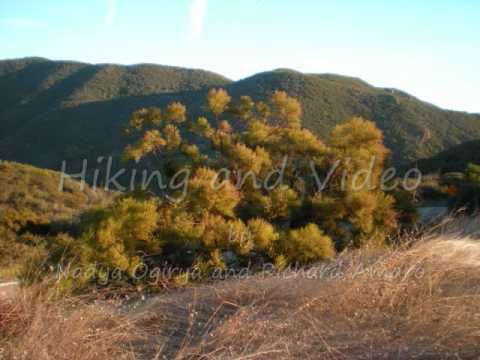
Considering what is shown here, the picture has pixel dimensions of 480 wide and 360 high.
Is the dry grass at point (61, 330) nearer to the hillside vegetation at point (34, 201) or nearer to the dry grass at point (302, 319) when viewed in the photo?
the dry grass at point (302, 319)

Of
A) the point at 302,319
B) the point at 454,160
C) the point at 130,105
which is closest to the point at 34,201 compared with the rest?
the point at 454,160

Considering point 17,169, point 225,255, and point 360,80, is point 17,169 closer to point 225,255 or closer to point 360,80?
point 225,255

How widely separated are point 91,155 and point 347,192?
97.7 feet

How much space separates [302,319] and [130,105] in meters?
42.1

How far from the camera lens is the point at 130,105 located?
43781 mm

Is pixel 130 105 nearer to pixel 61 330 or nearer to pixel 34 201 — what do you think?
pixel 34 201

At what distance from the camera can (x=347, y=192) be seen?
5426mm

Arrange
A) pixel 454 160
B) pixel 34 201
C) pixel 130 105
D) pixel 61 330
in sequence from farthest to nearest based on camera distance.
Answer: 1. pixel 130 105
2. pixel 454 160
3. pixel 34 201
4. pixel 61 330

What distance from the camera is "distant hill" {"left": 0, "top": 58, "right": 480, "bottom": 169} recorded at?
33.8 m

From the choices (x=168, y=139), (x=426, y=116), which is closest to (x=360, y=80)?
(x=426, y=116)

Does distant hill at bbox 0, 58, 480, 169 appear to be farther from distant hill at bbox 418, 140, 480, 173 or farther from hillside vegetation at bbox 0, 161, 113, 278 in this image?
hillside vegetation at bbox 0, 161, 113, 278

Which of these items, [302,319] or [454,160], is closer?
[302,319]

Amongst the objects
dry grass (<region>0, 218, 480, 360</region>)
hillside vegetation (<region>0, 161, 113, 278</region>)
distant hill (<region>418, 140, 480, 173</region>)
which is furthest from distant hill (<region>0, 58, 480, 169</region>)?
dry grass (<region>0, 218, 480, 360</region>)

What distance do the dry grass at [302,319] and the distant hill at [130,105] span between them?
23.4 meters
